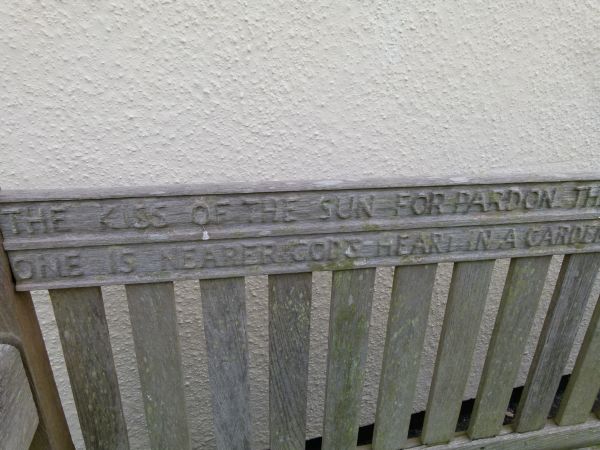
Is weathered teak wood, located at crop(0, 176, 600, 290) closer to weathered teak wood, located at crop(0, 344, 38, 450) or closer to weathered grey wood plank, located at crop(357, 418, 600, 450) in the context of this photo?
weathered teak wood, located at crop(0, 344, 38, 450)

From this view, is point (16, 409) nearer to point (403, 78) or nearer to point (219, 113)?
point (219, 113)

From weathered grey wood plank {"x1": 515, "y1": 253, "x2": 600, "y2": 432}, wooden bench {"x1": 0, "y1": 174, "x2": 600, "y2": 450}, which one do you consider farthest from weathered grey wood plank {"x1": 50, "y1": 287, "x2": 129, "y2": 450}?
weathered grey wood plank {"x1": 515, "y1": 253, "x2": 600, "y2": 432}

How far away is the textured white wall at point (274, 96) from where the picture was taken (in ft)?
2.62

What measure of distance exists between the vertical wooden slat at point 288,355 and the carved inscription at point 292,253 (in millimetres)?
52

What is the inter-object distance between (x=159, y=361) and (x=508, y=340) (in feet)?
2.39

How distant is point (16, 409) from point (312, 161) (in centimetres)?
71

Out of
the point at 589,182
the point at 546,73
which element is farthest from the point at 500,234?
the point at 546,73

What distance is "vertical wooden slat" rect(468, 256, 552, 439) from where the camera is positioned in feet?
2.84

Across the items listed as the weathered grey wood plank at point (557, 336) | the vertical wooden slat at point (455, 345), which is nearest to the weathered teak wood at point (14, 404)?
the vertical wooden slat at point (455, 345)

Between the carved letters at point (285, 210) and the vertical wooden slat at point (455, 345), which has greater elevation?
the carved letters at point (285, 210)

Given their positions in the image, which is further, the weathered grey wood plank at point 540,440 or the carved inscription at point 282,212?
the weathered grey wood plank at point 540,440

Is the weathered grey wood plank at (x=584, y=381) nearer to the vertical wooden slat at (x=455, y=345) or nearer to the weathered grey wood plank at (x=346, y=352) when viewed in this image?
the vertical wooden slat at (x=455, y=345)

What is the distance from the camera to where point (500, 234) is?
2.62 feet

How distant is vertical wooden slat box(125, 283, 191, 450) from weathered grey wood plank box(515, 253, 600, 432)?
0.80 metres
